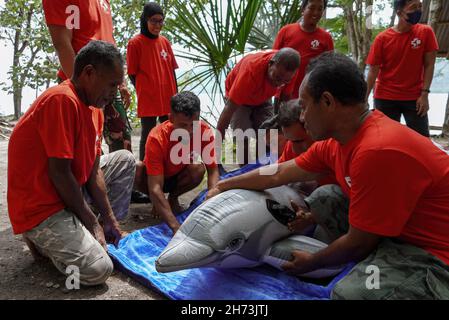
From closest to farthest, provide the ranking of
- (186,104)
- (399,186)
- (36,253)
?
(399,186) < (36,253) < (186,104)

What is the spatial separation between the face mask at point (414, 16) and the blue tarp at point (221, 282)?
92.9 inches

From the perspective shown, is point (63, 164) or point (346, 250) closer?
point (346, 250)

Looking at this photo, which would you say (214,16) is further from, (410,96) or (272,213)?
(272,213)

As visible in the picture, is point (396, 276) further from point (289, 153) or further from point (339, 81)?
point (289, 153)

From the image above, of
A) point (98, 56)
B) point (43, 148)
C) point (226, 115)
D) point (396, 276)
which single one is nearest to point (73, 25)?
point (98, 56)

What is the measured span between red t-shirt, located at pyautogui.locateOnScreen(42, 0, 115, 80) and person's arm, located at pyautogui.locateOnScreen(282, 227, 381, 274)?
72.6 inches

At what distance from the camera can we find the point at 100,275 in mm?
1968

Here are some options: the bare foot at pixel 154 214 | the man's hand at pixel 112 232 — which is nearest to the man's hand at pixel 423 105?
the bare foot at pixel 154 214

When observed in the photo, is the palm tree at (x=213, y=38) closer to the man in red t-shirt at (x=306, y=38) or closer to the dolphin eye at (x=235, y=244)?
the man in red t-shirt at (x=306, y=38)

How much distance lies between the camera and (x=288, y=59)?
294 centimetres

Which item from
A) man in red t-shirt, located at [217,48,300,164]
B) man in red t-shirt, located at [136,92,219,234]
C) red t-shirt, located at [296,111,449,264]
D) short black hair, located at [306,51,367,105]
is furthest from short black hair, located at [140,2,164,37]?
red t-shirt, located at [296,111,449,264]

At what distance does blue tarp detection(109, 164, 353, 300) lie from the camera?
6.13 ft

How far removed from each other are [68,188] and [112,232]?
1.73 feet
